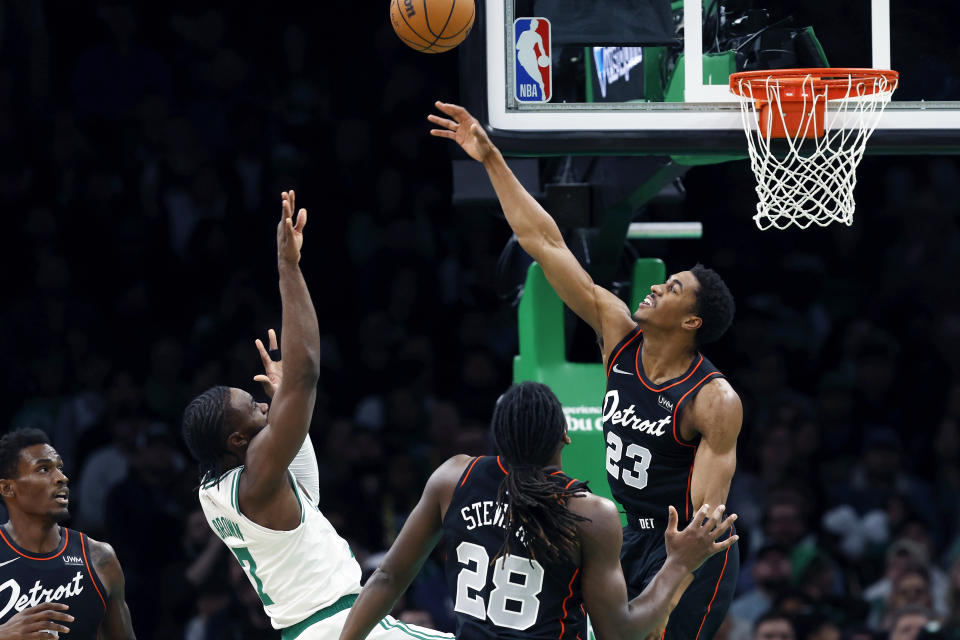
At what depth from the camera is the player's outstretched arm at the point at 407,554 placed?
381 cm

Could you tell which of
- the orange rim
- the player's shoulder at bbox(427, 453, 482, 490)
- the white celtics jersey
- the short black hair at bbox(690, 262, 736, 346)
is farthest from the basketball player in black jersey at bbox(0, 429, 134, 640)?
the orange rim

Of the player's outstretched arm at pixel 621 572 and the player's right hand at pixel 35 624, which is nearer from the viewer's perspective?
the player's outstretched arm at pixel 621 572

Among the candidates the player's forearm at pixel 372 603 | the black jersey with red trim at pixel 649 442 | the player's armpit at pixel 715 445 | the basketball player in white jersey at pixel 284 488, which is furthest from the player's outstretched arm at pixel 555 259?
the player's forearm at pixel 372 603

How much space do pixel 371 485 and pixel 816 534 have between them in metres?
2.86

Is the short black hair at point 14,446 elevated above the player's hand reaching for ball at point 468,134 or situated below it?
below

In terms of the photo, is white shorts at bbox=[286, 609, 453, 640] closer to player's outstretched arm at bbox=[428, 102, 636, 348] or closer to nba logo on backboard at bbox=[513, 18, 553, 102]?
player's outstretched arm at bbox=[428, 102, 636, 348]

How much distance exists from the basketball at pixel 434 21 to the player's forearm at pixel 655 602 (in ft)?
7.02

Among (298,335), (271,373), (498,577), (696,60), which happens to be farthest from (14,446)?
(696,60)

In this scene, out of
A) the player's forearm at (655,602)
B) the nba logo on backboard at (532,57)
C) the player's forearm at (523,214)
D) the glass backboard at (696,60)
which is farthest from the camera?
the nba logo on backboard at (532,57)

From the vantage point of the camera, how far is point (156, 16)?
10.2 metres

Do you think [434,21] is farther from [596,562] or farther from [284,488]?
[596,562]

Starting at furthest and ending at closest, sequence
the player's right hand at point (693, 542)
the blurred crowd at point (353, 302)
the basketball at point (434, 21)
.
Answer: the blurred crowd at point (353, 302), the basketball at point (434, 21), the player's right hand at point (693, 542)

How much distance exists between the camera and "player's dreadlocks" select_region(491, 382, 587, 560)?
142 inches

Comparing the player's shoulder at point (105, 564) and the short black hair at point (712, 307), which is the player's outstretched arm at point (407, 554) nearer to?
the player's shoulder at point (105, 564)
